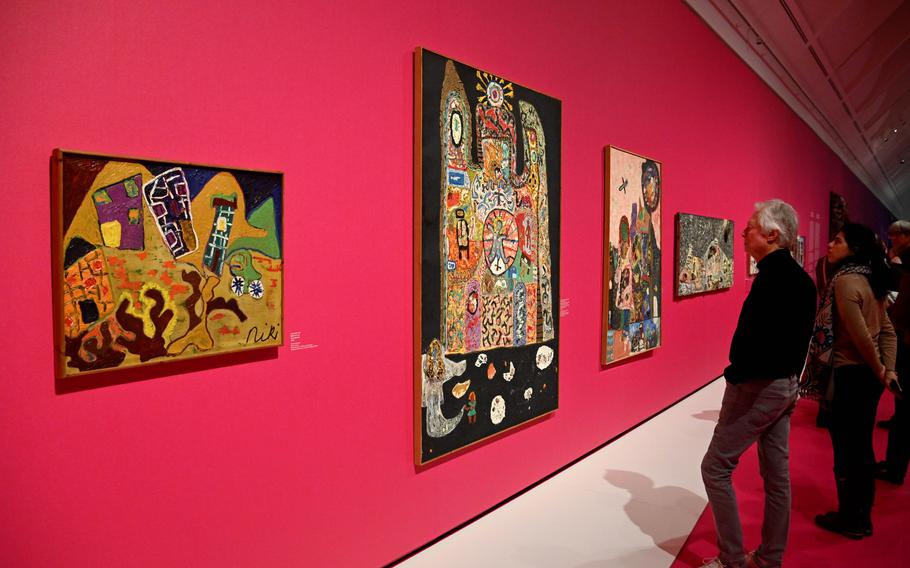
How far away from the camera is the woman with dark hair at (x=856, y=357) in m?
2.85

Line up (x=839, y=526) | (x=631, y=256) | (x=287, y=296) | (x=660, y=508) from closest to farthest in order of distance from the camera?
1. (x=287, y=296)
2. (x=839, y=526)
3. (x=660, y=508)
4. (x=631, y=256)

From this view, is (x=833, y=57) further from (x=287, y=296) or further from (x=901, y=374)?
(x=287, y=296)

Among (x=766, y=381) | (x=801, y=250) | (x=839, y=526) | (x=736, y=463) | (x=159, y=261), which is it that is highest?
(x=801, y=250)

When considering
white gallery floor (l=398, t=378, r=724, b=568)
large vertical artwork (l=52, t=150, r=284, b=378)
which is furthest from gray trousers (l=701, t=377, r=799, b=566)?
large vertical artwork (l=52, t=150, r=284, b=378)

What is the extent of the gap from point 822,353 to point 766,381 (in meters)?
1.08

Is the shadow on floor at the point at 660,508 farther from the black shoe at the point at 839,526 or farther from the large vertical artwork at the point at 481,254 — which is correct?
the large vertical artwork at the point at 481,254

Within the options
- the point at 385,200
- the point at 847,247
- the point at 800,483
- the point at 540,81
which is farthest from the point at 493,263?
the point at 800,483

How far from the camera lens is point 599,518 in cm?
306

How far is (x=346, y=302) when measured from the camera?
7.54 feet

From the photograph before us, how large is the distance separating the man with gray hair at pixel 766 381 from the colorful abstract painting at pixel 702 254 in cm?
307

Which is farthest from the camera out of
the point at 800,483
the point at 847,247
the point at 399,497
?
the point at 800,483

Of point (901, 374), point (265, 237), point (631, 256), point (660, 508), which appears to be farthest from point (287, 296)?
point (901, 374)

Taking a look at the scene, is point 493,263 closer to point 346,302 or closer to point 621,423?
point 346,302

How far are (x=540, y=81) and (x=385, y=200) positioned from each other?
1.62 meters
